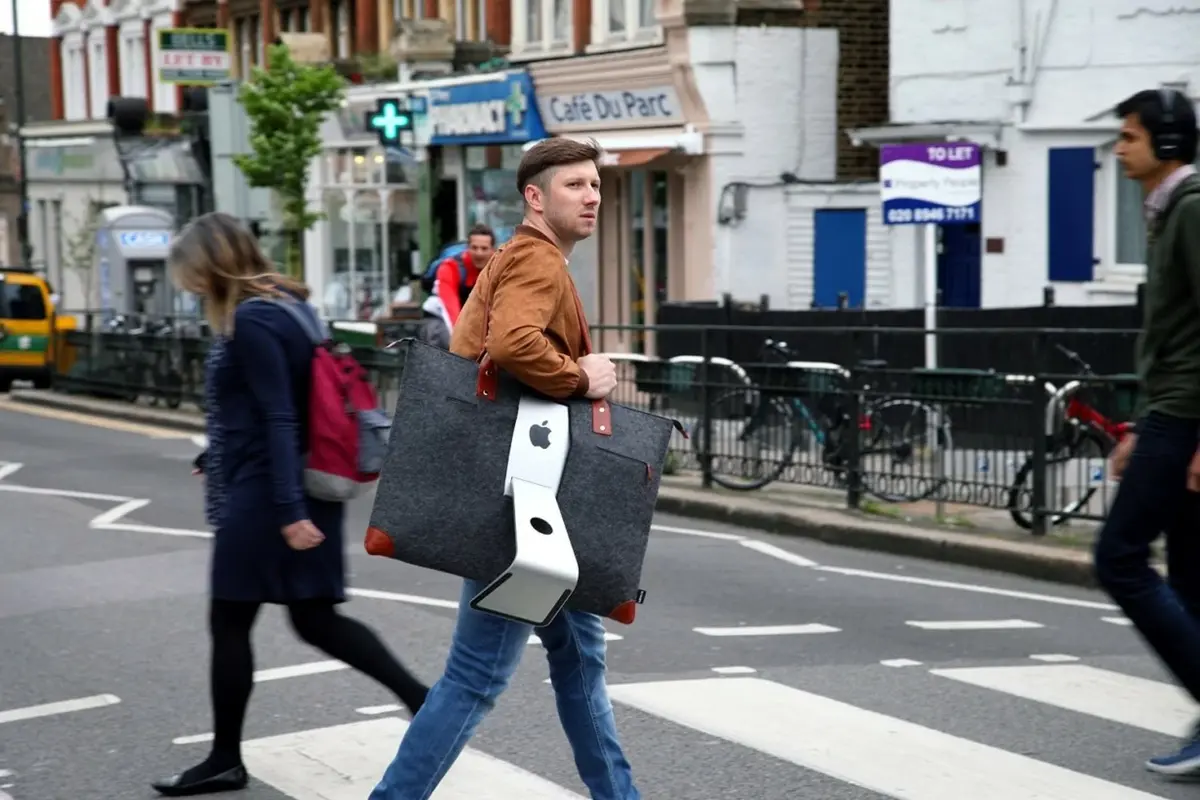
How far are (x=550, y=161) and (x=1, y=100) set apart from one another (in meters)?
63.0

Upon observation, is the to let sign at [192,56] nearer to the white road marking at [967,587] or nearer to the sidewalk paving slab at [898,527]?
the sidewalk paving slab at [898,527]

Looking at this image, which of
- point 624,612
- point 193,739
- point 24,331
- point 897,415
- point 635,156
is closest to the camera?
point 624,612

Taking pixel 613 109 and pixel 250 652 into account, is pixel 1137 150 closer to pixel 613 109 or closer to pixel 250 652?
pixel 250 652

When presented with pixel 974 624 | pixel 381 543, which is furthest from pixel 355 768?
pixel 974 624

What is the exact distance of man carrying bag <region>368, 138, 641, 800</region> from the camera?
4.58 m

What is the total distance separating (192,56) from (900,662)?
2741 centimetres

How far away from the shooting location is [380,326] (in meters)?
22.7

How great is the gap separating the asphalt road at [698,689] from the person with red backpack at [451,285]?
2070 millimetres

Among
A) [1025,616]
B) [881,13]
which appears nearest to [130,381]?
[881,13]

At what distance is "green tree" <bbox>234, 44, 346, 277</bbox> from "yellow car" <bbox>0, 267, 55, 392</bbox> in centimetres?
351

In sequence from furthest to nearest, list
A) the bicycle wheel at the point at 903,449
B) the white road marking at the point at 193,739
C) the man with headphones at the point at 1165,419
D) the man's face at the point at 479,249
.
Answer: the man's face at the point at 479,249, the bicycle wheel at the point at 903,449, the white road marking at the point at 193,739, the man with headphones at the point at 1165,419

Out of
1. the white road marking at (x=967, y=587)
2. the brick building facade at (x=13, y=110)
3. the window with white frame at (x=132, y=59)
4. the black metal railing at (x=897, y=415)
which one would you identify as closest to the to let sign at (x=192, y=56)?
the window with white frame at (x=132, y=59)

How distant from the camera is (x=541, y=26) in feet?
94.4

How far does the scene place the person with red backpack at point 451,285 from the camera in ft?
42.5
